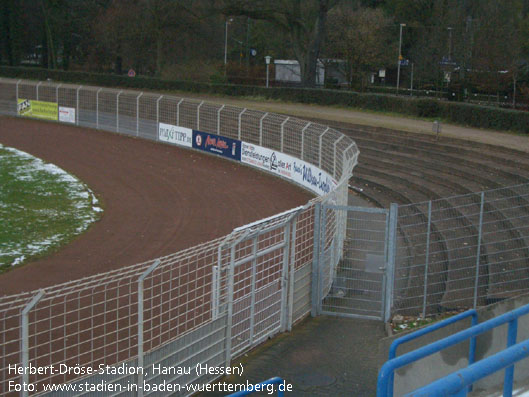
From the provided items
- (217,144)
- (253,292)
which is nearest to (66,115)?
(217,144)

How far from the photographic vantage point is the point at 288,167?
2511 cm

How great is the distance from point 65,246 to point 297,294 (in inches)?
301

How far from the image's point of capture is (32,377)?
8.95 metres

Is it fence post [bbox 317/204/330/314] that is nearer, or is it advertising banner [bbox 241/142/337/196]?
fence post [bbox 317/204/330/314]

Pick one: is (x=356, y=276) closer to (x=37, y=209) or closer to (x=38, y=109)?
(x=37, y=209)

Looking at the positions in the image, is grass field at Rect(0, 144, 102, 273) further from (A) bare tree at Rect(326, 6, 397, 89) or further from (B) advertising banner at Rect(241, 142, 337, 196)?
(A) bare tree at Rect(326, 6, 397, 89)

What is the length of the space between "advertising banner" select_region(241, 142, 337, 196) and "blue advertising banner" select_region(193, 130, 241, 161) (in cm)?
49

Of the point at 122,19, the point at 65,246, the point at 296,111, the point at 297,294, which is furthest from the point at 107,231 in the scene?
the point at 122,19

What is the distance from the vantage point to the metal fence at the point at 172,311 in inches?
295

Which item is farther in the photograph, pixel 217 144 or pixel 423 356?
pixel 217 144

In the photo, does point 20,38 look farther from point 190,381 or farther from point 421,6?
point 190,381

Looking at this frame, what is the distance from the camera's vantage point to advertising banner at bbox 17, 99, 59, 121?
38.3m

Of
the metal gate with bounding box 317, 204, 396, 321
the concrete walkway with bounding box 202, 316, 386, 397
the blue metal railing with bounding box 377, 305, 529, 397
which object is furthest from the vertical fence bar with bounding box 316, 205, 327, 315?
the blue metal railing with bounding box 377, 305, 529, 397

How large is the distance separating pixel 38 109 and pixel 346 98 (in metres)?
17.1
